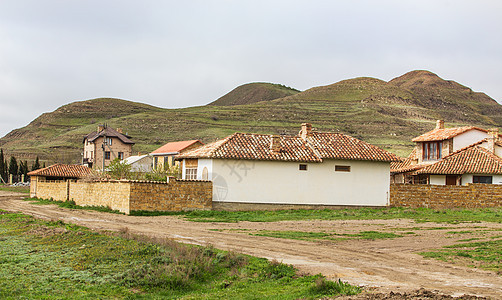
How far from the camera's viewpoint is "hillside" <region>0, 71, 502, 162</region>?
9212cm

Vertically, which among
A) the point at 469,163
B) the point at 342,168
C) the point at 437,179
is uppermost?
the point at 469,163

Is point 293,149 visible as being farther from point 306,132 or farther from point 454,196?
point 454,196

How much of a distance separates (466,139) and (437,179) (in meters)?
5.85

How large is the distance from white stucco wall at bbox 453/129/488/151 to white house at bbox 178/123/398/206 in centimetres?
1140

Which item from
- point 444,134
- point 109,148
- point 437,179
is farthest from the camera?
point 109,148

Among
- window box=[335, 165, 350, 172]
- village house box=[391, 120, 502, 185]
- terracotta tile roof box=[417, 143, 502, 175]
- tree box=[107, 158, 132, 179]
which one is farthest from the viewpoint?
tree box=[107, 158, 132, 179]

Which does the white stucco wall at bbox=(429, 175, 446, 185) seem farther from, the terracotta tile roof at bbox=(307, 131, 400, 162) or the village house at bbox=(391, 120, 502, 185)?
the terracotta tile roof at bbox=(307, 131, 400, 162)

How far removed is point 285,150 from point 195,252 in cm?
1998

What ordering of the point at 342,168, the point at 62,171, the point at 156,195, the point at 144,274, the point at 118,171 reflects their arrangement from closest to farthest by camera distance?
the point at 144,274 < the point at 156,195 < the point at 342,168 < the point at 118,171 < the point at 62,171

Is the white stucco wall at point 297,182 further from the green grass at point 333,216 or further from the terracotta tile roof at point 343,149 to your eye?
the green grass at point 333,216

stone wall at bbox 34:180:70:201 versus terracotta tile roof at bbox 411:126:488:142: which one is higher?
terracotta tile roof at bbox 411:126:488:142

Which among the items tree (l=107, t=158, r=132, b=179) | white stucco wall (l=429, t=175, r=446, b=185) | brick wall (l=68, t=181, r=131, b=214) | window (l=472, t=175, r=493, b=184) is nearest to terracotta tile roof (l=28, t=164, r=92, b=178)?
brick wall (l=68, t=181, r=131, b=214)

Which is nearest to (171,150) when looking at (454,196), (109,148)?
(109,148)

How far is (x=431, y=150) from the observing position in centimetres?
4406
